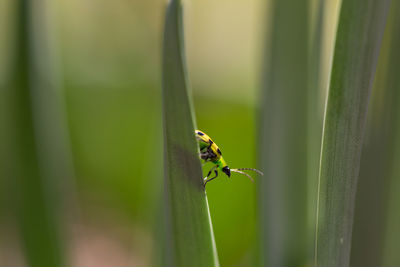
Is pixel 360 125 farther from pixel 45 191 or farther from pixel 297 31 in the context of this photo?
pixel 45 191

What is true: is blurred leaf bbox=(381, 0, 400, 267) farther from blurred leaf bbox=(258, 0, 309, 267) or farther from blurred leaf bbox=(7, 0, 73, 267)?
blurred leaf bbox=(7, 0, 73, 267)

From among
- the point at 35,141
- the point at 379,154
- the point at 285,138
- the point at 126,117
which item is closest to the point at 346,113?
the point at 379,154

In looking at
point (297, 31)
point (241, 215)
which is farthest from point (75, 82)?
point (297, 31)

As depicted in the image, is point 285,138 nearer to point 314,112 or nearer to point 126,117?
point 314,112

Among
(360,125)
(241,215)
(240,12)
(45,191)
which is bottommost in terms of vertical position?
(241,215)

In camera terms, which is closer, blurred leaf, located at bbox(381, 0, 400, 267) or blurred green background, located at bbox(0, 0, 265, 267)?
blurred leaf, located at bbox(381, 0, 400, 267)

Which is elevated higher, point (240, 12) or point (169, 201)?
point (240, 12)

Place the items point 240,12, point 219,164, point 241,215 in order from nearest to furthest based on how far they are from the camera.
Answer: point 219,164 → point 241,215 → point 240,12

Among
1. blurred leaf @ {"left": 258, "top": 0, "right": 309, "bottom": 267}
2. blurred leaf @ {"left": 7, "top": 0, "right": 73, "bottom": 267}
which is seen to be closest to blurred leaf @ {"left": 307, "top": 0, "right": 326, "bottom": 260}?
blurred leaf @ {"left": 258, "top": 0, "right": 309, "bottom": 267}
